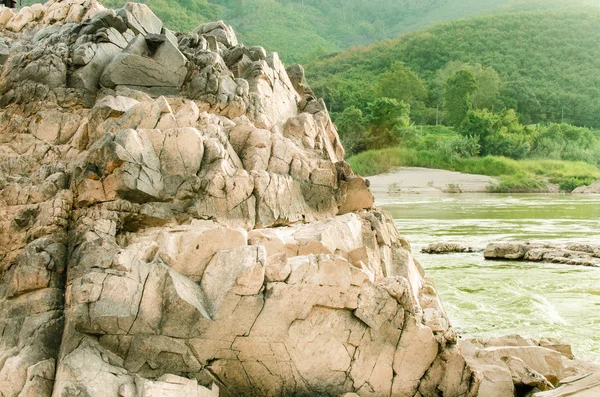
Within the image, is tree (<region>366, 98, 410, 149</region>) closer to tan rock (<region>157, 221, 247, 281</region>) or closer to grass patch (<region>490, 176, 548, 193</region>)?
grass patch (<region>490, 176, 548, 193</region>)

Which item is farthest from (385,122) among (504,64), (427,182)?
(504,64)

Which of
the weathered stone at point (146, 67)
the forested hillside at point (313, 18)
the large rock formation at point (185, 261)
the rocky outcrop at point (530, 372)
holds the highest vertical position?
the weathered stone at point (146, 67)

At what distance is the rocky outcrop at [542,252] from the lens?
60.5ft

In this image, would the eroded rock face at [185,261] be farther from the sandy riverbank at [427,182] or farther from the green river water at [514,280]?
the sandy riverbank at [427,182]

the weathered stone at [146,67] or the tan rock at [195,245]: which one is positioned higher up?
the weathered stone at [146,67]

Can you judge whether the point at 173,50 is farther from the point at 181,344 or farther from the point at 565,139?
the point at 565,139

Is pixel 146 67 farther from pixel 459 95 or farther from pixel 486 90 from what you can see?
pixel 486 90

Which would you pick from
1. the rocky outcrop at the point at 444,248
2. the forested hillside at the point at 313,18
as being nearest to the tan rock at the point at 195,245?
the rocky outcrop at the point at 444,248

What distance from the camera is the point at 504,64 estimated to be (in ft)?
333

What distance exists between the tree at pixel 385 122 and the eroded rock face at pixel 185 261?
176 feet

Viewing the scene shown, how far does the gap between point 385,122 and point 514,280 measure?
4820cm

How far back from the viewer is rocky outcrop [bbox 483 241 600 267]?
1844cm

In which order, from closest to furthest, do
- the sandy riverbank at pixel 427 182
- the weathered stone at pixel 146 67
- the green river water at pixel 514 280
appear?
the weathered stone at pixel 146 67
the green river water at pixel 514 280
the sandy riverbank at pixel 427 182

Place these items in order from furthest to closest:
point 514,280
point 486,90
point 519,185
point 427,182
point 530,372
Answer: point 486,90 → point 519,185 → point 427,182 → point 514,280 → point 530,372
